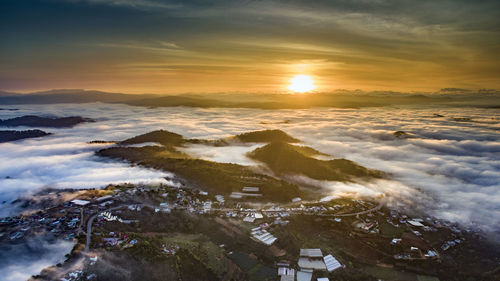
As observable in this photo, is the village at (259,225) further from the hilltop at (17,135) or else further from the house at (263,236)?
the hilltop at (17,135)

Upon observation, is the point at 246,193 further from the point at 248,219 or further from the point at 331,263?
the point at 331,263

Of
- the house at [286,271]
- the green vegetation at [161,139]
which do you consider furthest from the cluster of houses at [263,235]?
the green vegetation at [161,139]

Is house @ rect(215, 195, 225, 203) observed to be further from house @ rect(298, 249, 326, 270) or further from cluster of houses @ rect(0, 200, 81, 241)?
cluster of houses @ rect(0, 200, 81, 241)

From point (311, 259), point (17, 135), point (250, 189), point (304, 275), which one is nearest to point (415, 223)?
point (311, 259)

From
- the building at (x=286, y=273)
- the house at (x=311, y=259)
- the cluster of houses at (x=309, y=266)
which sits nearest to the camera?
the building at (x=286, y=273)

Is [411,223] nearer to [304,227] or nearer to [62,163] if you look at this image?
[304,227]

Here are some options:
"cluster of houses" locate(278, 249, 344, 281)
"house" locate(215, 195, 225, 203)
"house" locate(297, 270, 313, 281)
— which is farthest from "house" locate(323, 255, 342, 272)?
"house" locate(215, 195, 225, 203)
